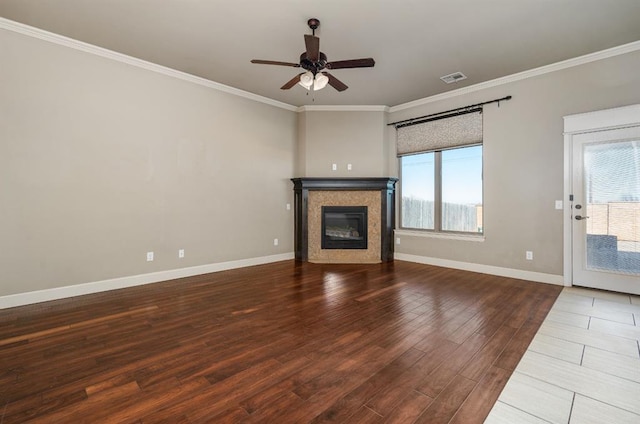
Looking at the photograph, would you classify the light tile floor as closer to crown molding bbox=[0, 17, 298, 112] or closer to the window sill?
the window sill

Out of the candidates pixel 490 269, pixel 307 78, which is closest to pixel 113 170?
pixel 307 78

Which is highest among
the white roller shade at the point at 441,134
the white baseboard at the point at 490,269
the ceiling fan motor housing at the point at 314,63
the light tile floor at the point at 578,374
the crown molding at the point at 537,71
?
the crown molding at the point at 537,71

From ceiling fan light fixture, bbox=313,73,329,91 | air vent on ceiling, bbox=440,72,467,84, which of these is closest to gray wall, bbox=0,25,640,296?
air vent on ceiling, bbox=440,72,467,84

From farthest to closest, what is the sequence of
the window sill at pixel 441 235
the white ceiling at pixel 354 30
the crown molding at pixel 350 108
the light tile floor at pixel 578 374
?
the crown molding at pixel 350 108 → the window sill at pixel 441 235 → the white ceiling at pixel 354 30 → the light tile floor at pixel 578 374

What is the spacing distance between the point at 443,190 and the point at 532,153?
4.66 ft

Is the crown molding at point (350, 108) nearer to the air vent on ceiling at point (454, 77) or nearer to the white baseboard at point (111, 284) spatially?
the air vent on ceiling at point (454, 77)

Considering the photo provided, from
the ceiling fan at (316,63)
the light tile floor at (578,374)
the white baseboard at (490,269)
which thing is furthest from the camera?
the white baseboard at (490,269)

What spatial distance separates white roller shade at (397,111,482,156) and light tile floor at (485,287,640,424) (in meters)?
2.92

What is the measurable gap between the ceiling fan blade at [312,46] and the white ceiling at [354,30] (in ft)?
1.35

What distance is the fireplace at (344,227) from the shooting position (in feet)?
18.5

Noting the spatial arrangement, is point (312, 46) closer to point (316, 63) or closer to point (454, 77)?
point (316, 63)

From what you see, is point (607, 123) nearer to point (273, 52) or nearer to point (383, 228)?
point (383, 228)

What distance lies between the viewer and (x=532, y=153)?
4238mm

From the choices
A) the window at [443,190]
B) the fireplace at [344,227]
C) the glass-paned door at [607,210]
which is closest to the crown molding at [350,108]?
the window at [443,190]
